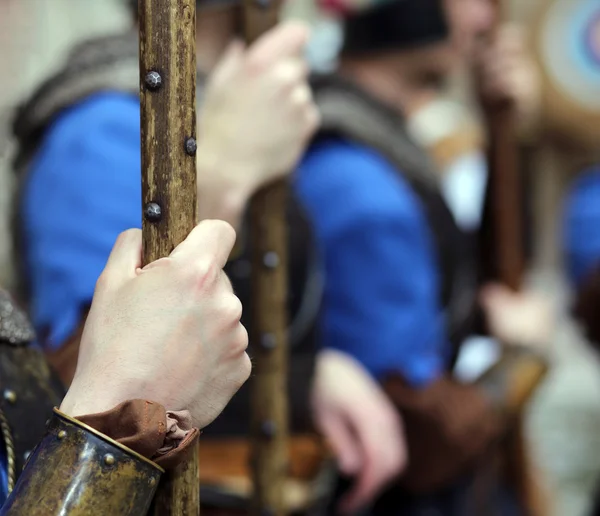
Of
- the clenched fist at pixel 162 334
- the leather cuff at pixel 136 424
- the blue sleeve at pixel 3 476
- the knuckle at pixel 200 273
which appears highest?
the knuckle at pixel 200 273

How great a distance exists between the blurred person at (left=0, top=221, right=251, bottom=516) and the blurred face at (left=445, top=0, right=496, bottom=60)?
1472 millimetres

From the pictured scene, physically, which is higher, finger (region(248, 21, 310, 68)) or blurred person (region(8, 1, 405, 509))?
finger (region(248, 21, 310, 68))

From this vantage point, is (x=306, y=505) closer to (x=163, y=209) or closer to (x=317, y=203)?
(x=317, y=203)

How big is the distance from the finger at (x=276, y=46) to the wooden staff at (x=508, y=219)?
105cm

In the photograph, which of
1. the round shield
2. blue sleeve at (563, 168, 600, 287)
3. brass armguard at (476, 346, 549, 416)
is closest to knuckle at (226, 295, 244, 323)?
brass armguard at (476, 346, 549, 416)

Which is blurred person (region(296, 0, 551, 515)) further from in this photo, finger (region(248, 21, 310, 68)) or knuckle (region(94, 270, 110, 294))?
knuckle (region(94, 270, 110, 294))

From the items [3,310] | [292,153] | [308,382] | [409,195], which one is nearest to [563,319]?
[409,195]

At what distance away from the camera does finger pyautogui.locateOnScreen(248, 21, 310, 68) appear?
3.45 feet

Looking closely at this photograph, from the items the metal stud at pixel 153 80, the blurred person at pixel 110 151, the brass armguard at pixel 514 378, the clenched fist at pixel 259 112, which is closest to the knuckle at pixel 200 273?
the metal stud at pixel 153 80

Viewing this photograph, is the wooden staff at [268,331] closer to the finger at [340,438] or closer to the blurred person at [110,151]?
the blurred person at [110,151]

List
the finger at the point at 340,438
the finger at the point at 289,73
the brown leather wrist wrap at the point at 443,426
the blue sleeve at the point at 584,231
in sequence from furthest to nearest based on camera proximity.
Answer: the blue sleeve at the point at 584,231 < the brown leather wrist wrap at the point at 443,426 < the finger at the point at 340,438 < the finger at the point at 289,73

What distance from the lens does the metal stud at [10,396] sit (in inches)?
27.2

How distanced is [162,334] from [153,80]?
0.48 feet

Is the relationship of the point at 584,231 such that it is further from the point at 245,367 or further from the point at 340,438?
the point at 245,367
